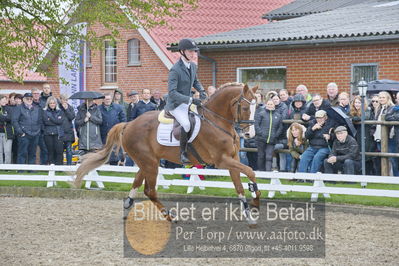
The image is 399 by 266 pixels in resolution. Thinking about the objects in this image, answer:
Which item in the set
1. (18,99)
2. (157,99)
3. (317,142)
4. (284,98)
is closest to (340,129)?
(317,142)

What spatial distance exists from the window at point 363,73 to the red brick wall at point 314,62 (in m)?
0.14

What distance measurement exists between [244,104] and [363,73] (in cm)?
923

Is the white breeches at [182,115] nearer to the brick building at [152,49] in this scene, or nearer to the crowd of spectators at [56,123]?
the crowd of spectators at [56,123]

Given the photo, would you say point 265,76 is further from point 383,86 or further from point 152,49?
point 152,49

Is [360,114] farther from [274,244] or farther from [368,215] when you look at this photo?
[274,244]

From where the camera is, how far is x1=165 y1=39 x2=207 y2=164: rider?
36.1ft

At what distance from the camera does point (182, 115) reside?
11250 millimetres

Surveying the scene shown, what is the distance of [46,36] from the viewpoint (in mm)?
19500

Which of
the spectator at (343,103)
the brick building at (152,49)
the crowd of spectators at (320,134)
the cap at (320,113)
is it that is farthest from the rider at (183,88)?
the brick building at (152,49)

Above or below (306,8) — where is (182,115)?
below

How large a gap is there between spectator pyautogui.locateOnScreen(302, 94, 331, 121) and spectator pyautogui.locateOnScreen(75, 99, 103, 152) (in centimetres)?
529

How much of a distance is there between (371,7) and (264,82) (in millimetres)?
4712

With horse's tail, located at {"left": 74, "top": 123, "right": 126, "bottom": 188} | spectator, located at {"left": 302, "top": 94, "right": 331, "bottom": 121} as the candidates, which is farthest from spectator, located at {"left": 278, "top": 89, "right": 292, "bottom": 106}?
horse's tail, located at {"left": 74, "top": 123, "right": 126, "bottom": 188}

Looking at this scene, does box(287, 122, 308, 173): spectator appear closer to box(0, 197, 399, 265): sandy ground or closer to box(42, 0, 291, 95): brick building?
box(0, 197, 399, 265): sandy ground
